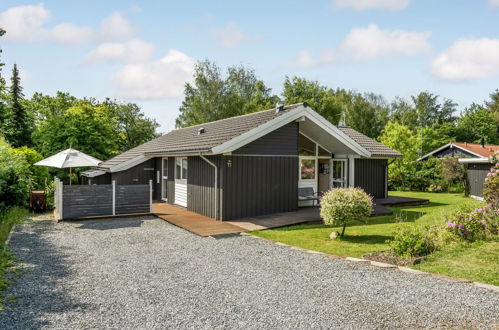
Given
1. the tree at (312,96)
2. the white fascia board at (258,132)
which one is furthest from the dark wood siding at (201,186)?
the tree at (312,96)

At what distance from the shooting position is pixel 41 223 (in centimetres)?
1146

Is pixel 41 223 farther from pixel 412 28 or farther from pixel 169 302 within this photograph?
pixel 412 28

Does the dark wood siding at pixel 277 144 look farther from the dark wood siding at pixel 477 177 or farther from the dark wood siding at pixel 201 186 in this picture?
the dark wood siding at pixel 477 177

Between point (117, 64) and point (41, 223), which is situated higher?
point (117, 64)

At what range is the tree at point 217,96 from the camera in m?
36.5

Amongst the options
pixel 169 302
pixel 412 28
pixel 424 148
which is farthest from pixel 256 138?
pixel 424 148

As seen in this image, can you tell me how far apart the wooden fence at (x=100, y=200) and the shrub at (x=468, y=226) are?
32.6 ft

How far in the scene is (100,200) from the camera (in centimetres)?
1234

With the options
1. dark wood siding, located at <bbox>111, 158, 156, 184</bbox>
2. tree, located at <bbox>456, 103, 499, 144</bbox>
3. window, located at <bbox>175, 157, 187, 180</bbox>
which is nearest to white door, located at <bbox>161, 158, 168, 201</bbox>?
dark wood siding, located at <bbox>111, 158, 156, 184</bbox>

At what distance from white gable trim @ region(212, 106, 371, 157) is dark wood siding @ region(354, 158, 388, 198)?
11.3ft

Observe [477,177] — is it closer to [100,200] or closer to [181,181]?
[181,181]

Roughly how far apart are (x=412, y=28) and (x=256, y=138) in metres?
6.54

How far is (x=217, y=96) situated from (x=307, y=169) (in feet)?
78.0

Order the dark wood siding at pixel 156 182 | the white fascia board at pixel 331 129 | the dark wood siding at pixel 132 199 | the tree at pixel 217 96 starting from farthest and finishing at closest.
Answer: the tree at pixel 217 96 → the dark wood siding at pixel 156 182 → the white fascia board at pixel 331 129 → the dark wood siding at pixel 132 199
